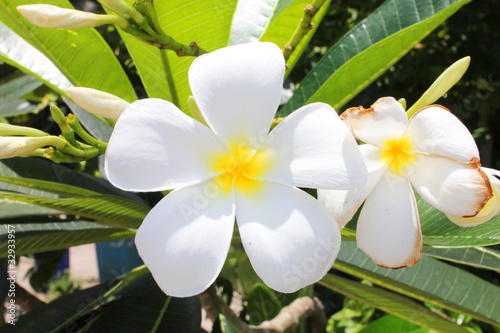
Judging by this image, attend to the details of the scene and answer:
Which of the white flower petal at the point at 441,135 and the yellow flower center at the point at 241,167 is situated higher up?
the white flower petal at the point at 441,135

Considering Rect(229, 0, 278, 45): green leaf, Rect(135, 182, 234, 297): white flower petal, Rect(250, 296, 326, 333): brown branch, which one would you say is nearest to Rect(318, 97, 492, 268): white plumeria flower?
Rect(135, 182, 234, 297): white flower petal

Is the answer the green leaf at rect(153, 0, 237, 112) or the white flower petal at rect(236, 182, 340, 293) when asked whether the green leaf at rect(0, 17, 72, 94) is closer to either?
the green leaf at rect(153, 0, 237, 112)

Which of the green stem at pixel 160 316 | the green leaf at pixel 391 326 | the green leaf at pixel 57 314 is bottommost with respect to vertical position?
the green leaf at pixel 391 326

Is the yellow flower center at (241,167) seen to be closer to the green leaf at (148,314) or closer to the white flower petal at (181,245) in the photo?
the white flower petal at (181,245)

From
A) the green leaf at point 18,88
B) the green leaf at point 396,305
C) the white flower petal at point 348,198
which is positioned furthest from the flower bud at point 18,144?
the green leaf at point 18,88

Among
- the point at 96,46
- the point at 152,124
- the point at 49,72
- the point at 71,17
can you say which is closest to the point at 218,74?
the point at 152,124

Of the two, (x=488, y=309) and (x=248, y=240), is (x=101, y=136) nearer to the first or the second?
(x=248, y=240)
